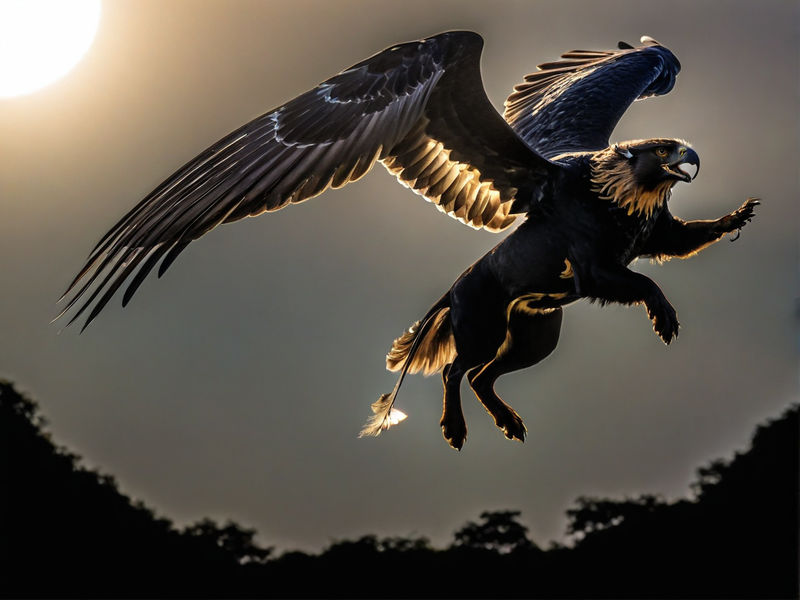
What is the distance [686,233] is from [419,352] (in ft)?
5.92

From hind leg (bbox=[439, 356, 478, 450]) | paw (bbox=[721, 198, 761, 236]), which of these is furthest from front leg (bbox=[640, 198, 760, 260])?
hind leg (bbox=[439, 356, 478, 450])

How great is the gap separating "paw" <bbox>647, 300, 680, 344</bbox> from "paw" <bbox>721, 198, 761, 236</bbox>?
105cm

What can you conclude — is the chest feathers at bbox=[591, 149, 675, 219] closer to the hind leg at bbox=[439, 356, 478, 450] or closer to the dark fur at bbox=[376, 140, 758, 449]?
the dark fur at bbox=[376, 140, 758, 449]

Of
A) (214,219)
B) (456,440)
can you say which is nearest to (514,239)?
(456,440)

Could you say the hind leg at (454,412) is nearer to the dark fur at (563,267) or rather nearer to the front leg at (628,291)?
the dark fur at (563,267)

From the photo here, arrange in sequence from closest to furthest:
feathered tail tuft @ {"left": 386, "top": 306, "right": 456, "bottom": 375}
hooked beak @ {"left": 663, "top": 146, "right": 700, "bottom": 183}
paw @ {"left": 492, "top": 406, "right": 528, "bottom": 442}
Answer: hooked beak @ {"left": 663, "top": 146, "right": 700, "bottom": 183}, paw @ {"left": 492, "top": 406, "right": 528, "bottom": 442}, feathered tail tuft @ {"left": 386, "top": 306, "right": 456, "bottom": 375}

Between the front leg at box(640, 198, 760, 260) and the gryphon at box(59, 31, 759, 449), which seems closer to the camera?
the gryphon at box(59, 31, 759, 449)

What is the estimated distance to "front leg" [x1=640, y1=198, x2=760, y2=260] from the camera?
6.15 m

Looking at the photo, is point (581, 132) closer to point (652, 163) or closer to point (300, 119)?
point (652, 163)

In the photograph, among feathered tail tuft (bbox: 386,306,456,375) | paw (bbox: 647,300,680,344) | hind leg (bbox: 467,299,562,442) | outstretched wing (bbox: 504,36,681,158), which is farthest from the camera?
outstretched wing (bbox: 504,36,681,158)

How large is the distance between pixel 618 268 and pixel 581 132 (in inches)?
85.4

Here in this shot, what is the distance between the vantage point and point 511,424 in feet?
19.5

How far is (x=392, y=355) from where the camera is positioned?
654 cm

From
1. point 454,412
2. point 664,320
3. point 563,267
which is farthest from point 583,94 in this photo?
point 454,412
